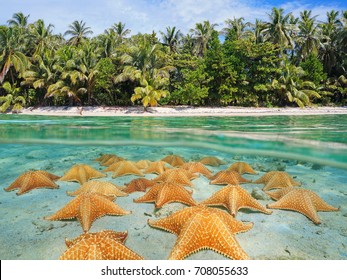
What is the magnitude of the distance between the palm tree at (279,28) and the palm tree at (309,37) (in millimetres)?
1720

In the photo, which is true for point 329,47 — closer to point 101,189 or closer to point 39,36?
point 39,36

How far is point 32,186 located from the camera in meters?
5.76

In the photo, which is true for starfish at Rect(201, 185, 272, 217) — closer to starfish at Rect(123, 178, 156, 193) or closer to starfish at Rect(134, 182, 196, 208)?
starfish at Rect(134, 182, 196, 208)

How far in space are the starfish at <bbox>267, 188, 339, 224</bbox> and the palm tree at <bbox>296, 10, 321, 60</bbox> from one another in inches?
1676

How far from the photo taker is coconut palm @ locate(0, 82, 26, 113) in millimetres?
31855

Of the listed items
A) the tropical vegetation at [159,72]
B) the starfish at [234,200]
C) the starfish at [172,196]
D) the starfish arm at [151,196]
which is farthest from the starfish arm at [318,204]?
the tropical vegetation at [159,72]

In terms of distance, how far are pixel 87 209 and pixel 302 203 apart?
3385mm

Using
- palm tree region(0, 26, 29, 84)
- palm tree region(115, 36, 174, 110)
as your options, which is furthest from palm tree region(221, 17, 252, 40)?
palm tree region(0, 26, 29, 84)

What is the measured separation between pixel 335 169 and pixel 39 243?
367 inches

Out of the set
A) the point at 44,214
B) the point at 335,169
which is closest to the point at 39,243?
the point at 44,214

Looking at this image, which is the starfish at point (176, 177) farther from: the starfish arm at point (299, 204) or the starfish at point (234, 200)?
the starfish arm at point (299, 204)

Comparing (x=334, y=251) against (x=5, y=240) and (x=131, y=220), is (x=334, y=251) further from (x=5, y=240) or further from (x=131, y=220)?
(x=5, y=240)

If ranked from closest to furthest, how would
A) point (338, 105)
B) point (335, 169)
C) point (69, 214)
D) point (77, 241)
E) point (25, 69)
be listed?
point (77, 241)
point (69, 214)
point (335, 169)
point (25, 69)
point (338, 105)

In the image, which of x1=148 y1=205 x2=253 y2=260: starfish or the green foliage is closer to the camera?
x1=148 y1=205 x2=253 y2=260: starfish
